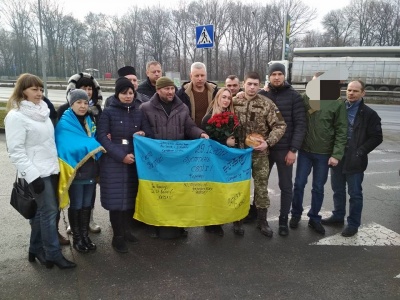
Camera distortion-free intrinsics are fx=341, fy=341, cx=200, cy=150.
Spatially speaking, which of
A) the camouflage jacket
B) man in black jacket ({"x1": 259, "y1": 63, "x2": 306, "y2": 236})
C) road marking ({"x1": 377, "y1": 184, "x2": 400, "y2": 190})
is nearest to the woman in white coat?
the camouflage jacket

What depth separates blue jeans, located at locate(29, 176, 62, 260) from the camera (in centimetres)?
338

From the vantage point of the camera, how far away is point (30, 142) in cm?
319

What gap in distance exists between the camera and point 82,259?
3779mm

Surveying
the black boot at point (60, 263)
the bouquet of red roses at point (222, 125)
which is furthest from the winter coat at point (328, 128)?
the black boot at point (60, 263)

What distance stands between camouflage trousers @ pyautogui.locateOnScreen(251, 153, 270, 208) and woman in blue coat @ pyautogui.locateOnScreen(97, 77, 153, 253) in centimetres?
153

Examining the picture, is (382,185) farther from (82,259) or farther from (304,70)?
(304,70)

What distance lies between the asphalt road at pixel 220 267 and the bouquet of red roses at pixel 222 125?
133cm

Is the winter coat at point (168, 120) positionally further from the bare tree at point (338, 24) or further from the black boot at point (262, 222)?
the bare tree at point (338, 24)

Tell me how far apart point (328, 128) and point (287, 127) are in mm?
512

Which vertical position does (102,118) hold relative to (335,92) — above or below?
below

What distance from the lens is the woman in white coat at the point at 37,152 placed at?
311cm

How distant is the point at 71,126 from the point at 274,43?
2589 inches

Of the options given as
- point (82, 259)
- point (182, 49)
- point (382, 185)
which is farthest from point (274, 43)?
point (82, 259)

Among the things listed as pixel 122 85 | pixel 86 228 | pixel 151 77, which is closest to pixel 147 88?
pixel 151 77
